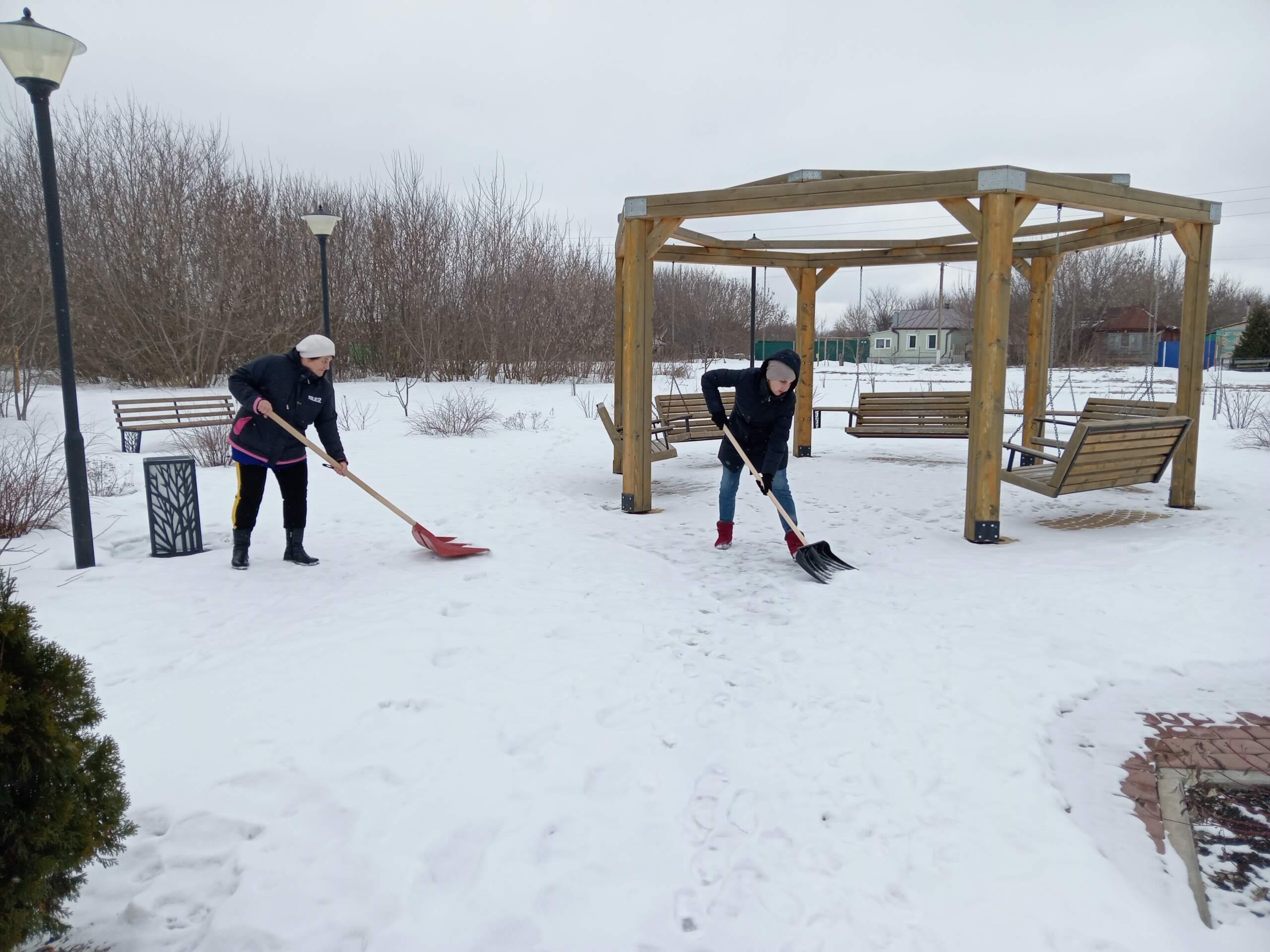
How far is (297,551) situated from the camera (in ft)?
18.8

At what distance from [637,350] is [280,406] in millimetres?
3049

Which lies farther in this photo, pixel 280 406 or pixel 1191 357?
pixel 1191 357

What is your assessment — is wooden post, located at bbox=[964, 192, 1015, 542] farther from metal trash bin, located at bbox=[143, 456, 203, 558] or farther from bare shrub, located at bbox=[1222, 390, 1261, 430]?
bare shrub, located at bbox=[1222, 390, 1261, 430]

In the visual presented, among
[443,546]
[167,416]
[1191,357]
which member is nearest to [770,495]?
[443,546]

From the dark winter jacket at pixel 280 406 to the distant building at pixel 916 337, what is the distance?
181 ft

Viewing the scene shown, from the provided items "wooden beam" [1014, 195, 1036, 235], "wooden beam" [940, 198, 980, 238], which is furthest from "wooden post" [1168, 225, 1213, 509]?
"wooden beam" [940, 198, 980, 238]

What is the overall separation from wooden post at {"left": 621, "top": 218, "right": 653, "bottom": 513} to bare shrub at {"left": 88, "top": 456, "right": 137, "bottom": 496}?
4.64m

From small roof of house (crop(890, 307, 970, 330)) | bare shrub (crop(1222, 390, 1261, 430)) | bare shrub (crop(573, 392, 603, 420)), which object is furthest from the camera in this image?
small roof of house (crop(890, 307, 970, 330))

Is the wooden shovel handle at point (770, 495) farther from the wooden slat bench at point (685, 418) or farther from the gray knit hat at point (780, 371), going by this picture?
the wooden slat bench at point (685, 418)

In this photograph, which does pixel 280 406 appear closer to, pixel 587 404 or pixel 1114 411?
pixel 1114 411

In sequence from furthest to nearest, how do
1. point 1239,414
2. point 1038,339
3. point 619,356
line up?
point 1239,414 < point 1038,339 < point 619,356

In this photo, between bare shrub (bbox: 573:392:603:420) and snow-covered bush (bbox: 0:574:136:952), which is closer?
snow-covered bush (bbox: 0:574:136:952)

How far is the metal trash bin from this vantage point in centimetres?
578

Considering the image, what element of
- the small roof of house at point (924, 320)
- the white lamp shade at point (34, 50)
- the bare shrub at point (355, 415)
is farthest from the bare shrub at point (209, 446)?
the small roof of house at point (924, 320)
